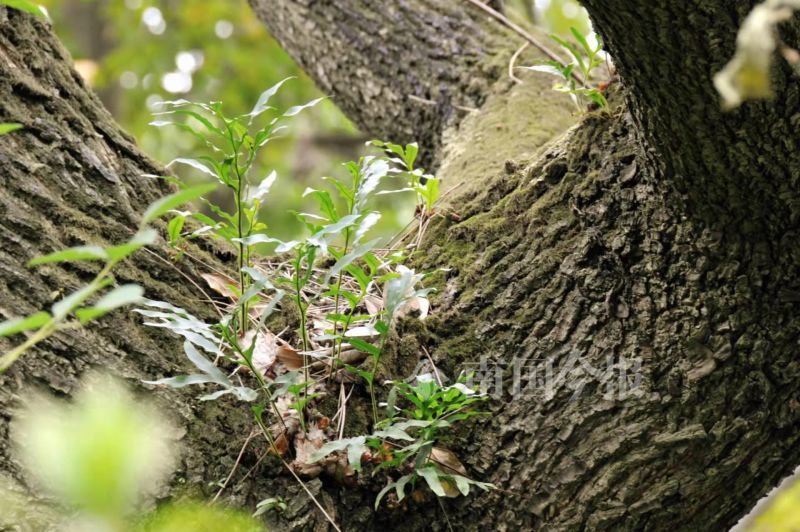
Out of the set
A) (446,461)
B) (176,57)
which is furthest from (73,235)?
(176,57)

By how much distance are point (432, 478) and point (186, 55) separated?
580 centimetres

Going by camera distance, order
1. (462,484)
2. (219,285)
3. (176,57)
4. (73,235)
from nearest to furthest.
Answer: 1. (462,484)
2. (73,235)
3. (219,285)
4. (176,57)

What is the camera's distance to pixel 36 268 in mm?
1344

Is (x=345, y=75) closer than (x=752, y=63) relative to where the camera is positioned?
No

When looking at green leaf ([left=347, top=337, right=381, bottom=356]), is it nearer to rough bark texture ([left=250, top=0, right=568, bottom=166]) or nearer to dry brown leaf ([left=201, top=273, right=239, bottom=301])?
dry brown leaf ([left=201, top=273, right=239, bottom=301])

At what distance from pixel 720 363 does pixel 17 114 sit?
1330 millimetres

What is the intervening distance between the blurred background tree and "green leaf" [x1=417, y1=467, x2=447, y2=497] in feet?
16.0

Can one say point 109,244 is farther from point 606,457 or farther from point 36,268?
point 606,457

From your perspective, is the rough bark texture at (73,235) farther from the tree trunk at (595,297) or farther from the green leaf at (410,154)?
the green leaf at (410,154)

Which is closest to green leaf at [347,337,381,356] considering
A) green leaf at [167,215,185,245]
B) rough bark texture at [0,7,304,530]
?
rough bark texture at [0,7,304,530]

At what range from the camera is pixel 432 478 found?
51.0 inches

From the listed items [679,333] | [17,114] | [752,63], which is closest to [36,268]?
[17,114]

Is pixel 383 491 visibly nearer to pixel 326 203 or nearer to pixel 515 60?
pixel 326 203

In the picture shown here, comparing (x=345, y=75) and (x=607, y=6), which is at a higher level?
(x=345, y=75)
